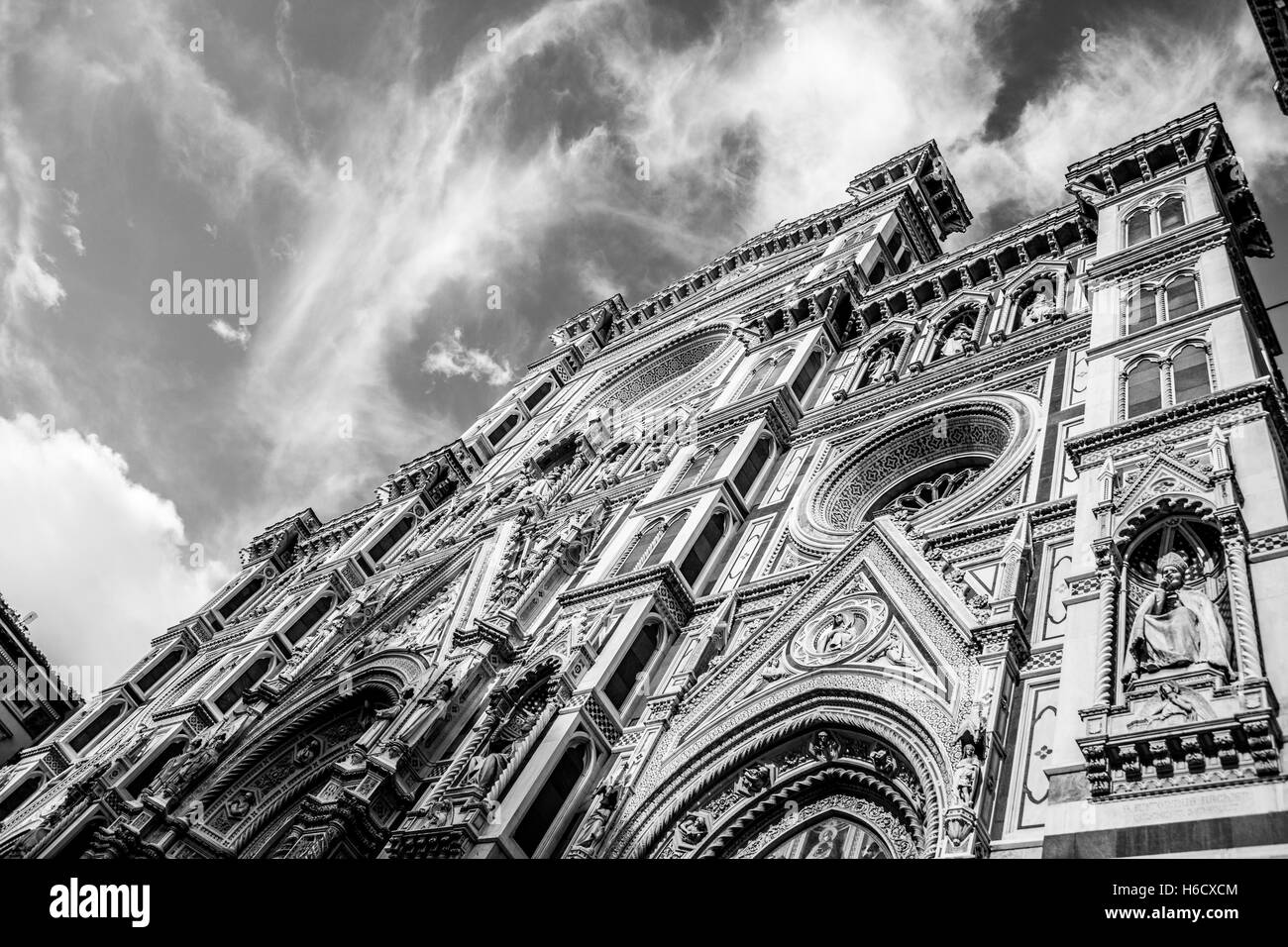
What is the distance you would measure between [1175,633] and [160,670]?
2951 cm

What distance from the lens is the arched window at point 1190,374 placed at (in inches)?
537

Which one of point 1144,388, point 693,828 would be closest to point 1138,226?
point 1144,388

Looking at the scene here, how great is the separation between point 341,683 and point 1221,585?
56.0ft

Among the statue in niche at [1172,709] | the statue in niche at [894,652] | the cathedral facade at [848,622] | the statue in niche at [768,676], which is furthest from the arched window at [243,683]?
the statue in niche at [1172,709]

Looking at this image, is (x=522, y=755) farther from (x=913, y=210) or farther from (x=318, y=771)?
(x=913, y=210)

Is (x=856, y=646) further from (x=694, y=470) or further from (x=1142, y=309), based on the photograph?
(x=694, y=470)

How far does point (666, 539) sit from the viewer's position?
19.0m

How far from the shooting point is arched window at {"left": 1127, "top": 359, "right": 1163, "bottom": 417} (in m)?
13.8

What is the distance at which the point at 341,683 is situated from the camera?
22219 mm

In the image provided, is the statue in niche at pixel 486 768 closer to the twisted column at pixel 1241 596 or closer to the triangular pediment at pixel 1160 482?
the triangular pediment at pixel 1160 482

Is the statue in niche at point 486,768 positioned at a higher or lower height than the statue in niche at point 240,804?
lower

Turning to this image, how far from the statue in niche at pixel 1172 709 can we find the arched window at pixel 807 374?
50.1 ft

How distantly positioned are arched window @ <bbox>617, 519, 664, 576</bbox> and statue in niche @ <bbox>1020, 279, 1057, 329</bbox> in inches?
331

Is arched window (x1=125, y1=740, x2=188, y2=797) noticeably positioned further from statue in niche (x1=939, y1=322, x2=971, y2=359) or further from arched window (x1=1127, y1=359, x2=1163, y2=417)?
arched window (x1=1127, y1=359, x2=1163, y2=417)
